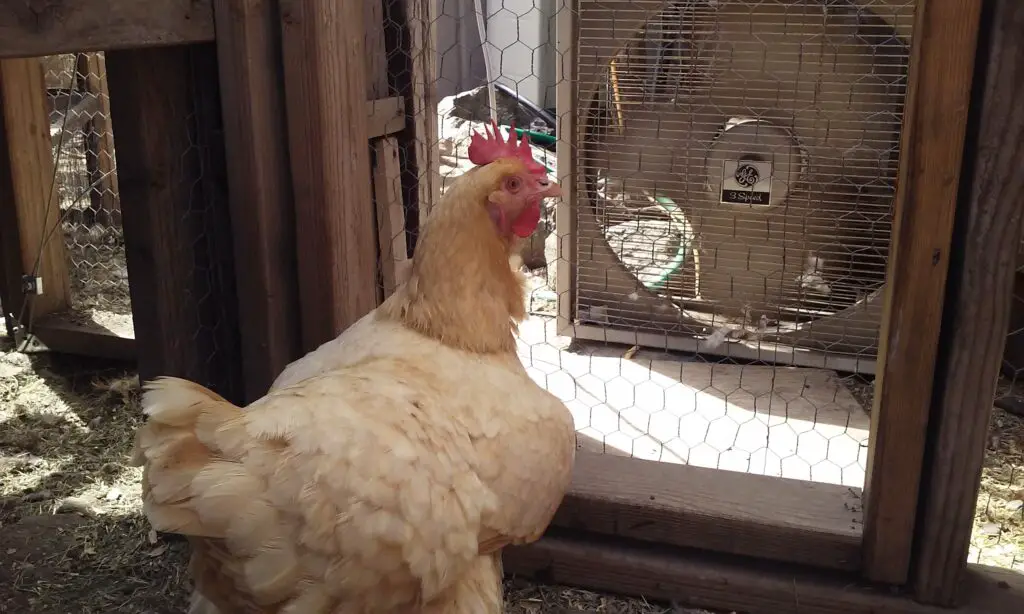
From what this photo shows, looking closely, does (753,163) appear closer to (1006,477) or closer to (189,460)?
(1006,477)

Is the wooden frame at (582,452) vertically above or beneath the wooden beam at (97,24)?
beneath

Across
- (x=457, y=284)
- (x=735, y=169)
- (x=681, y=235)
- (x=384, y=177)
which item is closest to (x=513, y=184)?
(x=457, y=284)

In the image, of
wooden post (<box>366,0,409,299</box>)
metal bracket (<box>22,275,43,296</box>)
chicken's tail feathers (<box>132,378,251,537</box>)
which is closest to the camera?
chicken's tail feathers (<box>132,378,251,537</box>)

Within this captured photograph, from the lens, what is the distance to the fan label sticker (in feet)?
8.01

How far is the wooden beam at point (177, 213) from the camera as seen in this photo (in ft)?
5.20

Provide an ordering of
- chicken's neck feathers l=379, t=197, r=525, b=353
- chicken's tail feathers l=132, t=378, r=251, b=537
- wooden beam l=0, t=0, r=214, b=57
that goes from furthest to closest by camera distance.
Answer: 1. chicken's neck feathers l=379, t=197, r=525, b=353
2. wooden beam l=0, t=0, r=214, b=57
3. chicken's tail feathers l=132, t=378, r=251, b=537

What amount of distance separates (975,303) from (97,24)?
4.60 feet

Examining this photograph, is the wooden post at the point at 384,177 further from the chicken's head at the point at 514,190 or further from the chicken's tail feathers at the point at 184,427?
the chicken's tail feathers at the point at 184,427

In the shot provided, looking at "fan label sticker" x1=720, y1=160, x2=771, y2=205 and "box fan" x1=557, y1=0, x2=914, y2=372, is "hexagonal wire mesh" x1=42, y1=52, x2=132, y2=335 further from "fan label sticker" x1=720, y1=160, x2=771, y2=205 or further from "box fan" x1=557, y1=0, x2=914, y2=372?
"fan label sticker" x1=720, y1=160, x2=771, y2=205

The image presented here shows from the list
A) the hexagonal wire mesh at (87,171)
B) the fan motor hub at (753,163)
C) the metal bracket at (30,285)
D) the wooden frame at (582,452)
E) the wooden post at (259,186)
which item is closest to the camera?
the wooden frame at (582,452)

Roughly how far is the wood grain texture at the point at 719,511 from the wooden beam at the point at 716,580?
3cm

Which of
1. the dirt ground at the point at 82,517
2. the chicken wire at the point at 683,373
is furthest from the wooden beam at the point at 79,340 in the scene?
the chicken wire at the point at 683,373

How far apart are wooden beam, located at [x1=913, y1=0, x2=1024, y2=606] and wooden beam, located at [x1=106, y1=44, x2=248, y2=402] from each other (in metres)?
1.36

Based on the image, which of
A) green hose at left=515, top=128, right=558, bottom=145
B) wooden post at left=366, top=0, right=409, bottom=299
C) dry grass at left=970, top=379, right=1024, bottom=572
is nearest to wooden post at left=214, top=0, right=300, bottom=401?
wooden post at left=366, top=0, right=409, bottom=299
